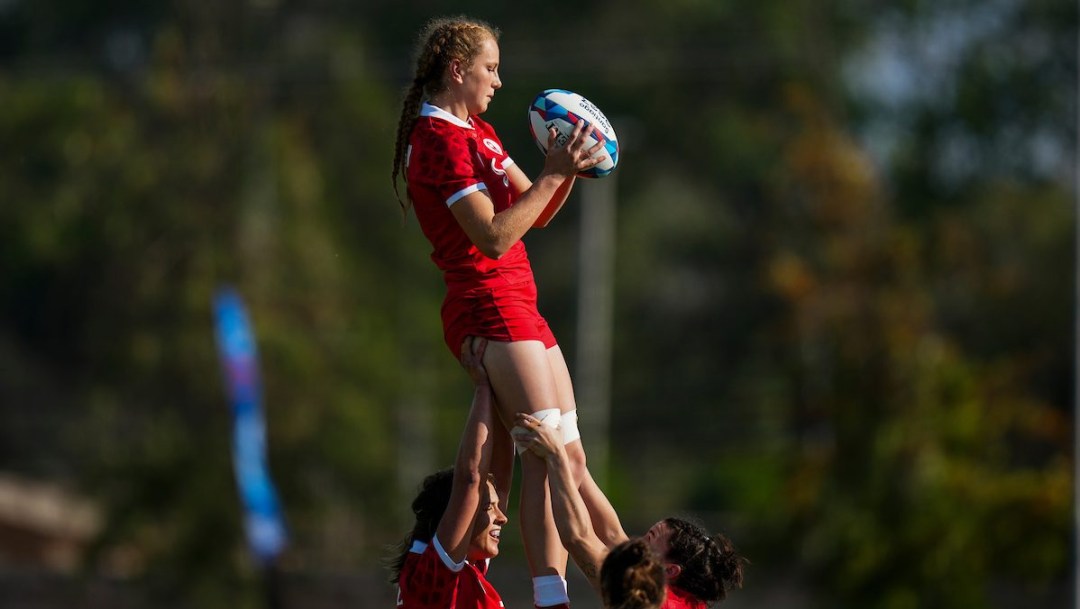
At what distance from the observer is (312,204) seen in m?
35.0

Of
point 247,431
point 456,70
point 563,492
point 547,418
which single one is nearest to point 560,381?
point 547,418

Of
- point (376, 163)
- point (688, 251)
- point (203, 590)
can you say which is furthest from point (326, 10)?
point (203, 590)

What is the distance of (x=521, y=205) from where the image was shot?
6910mm

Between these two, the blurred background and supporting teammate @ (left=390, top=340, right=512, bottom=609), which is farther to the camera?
the blurred background

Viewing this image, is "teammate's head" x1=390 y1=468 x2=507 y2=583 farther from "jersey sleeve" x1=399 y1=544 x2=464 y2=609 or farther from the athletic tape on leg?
the athletic tape on leg

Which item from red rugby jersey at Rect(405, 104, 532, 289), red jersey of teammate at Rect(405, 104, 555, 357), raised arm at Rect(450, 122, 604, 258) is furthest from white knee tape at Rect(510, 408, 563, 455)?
raised arm at Rect(450, 122, 604, 258)

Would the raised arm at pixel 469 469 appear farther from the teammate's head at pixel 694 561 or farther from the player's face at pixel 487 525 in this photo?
the teammate's head at pixel 694 561

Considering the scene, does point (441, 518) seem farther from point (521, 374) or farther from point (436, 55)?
point (436, 55)

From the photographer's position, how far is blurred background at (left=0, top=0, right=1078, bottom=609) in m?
23.7

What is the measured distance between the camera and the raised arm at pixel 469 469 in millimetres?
7258

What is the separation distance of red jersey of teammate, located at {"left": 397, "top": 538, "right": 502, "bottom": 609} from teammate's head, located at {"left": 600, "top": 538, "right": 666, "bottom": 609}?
96 cm

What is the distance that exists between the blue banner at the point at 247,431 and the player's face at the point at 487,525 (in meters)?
17.2

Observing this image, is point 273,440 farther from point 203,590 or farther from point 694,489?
point 694,489

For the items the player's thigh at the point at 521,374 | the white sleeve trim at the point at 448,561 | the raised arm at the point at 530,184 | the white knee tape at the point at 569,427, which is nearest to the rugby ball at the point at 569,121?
the raised arm at the point at 530,184
